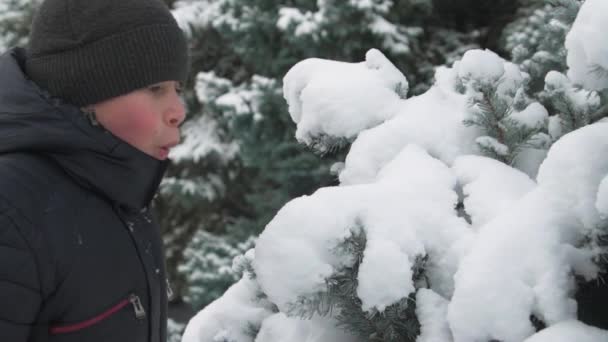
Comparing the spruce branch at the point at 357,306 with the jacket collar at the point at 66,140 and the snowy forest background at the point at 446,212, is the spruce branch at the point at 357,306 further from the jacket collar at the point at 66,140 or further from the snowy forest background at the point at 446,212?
the jacket collar at the point at 66,140

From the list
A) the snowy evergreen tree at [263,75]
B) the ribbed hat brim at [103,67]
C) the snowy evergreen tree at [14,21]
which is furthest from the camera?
the snowy evergreen tree at [14,21]

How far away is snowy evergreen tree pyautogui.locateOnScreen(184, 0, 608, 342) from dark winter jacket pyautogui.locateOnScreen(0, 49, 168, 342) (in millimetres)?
288

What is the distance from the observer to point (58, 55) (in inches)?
62.5

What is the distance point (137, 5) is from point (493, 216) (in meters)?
0.97

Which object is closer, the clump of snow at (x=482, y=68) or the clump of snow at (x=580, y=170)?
the clump of snow at (x=580, y=170)

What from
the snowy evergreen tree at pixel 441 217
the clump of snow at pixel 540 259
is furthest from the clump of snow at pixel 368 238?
the clump of snow at pixel 540 259

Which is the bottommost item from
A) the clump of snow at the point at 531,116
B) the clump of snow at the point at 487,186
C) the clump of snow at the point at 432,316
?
the clump of snow at the point at 432,316

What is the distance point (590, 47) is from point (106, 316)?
112cm

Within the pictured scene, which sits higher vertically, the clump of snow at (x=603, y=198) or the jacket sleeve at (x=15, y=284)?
the clump of snow at (x=603, y=198)

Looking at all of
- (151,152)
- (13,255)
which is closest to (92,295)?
(13,255)

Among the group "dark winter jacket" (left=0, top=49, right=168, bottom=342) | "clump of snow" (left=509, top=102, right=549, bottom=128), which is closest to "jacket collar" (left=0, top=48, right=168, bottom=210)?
"dark winter jacket" (left=0, top=49, right=168, bottom=342)

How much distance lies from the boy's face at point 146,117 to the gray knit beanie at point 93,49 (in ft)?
0.09

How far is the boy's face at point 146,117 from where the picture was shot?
5.32 feet

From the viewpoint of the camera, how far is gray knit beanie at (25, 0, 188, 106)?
1.58 metres
